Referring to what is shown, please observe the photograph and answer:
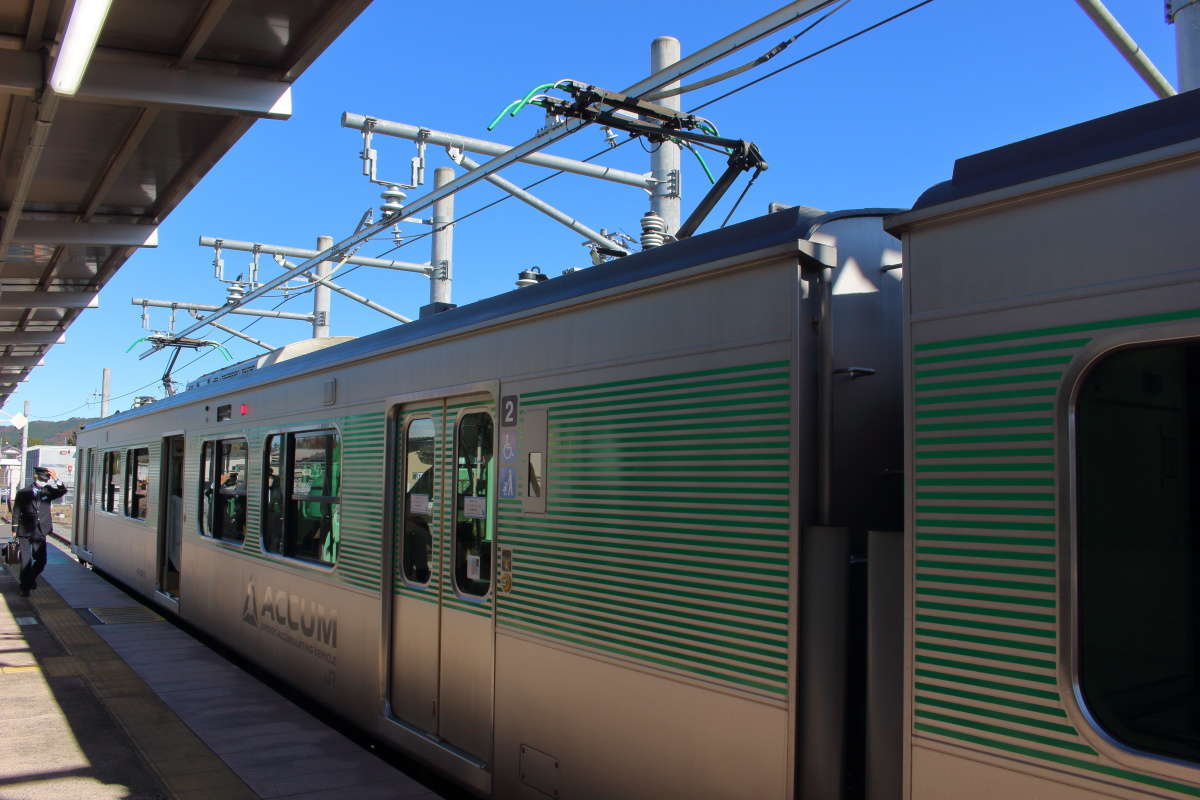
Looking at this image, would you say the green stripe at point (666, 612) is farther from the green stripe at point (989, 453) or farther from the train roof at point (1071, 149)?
the train roof at point (1071, 149)

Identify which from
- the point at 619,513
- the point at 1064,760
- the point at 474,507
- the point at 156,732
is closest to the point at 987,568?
the point at 1064,760

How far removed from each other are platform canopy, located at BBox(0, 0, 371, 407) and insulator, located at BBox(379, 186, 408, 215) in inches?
124

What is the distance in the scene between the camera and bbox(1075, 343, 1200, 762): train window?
2.28 metres

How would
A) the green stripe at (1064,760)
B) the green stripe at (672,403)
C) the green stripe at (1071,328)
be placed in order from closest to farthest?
1. the green stripe at (1064,760)
2. the green stripe at (1071,328)
3. the green stripe at (672,403)

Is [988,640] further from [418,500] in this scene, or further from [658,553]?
[418,500]

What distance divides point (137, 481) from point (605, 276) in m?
10.9

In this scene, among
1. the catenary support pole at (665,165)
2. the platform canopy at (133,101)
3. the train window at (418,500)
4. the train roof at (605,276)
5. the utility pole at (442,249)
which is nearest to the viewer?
the train roof at (605,276)

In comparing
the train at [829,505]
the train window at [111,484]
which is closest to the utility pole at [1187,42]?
the train at [829,505]

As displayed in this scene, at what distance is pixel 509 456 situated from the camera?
4734 mm

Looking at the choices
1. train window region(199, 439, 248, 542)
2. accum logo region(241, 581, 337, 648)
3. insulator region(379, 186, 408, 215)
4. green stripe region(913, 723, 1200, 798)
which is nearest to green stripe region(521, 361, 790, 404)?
green stripe region(913, 723, 1200, 798)

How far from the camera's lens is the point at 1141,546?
235 centimetres

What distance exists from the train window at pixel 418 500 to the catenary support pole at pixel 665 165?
346 centimetres

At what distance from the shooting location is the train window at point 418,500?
555 centimetres

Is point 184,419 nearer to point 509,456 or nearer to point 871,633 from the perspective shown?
point 509,456
